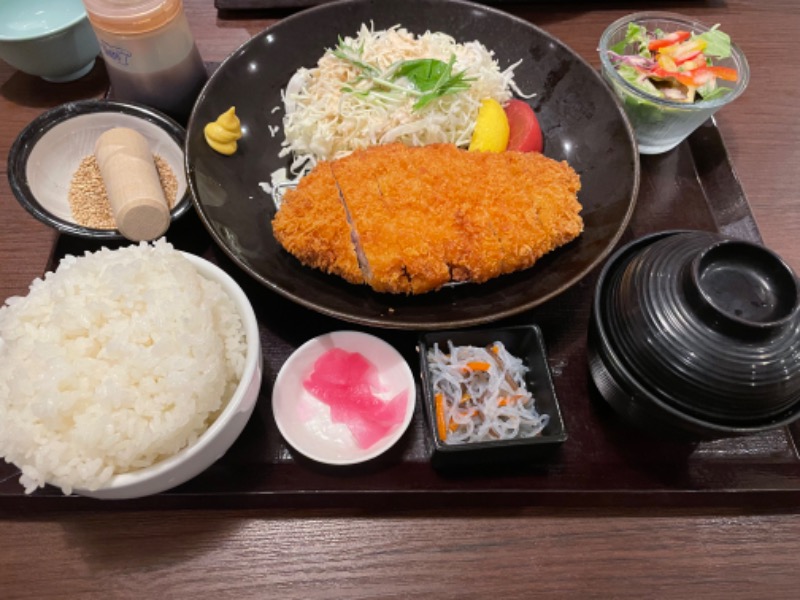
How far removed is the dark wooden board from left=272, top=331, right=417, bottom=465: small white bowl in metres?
0.06

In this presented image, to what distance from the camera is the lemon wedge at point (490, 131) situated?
2.08 metres

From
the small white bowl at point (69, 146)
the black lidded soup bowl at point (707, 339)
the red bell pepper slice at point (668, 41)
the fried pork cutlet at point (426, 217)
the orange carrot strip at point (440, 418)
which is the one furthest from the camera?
the red bell pepper slice at point (668, 41)

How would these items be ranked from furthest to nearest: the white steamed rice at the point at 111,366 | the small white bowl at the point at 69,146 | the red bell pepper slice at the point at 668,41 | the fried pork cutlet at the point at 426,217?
the red bell pepper slice at the point at 668,41 < the small white bowl at the point at 69,146 < the fried pork cutlet at the point at 426,217 < the white steamed rice at the point at 111,366

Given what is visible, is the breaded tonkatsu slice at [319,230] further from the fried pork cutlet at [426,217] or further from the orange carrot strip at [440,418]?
the orange carrot strip at [440,418]

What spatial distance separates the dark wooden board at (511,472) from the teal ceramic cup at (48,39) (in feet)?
4.60

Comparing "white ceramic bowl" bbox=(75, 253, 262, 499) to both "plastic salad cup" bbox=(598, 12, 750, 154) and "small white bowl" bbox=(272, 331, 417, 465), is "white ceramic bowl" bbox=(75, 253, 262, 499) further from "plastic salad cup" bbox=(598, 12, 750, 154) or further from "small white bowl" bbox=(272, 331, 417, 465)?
"plastic salad cup" bbox=(598, 12, 750, 154)

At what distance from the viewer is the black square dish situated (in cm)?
135

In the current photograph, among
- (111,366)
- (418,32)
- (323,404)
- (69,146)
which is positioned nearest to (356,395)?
(323,404)

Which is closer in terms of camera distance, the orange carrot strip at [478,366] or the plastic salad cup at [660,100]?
the orange carrot strip at [478,366]

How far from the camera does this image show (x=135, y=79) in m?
1.96

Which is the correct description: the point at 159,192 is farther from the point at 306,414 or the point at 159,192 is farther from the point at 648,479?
the point at 648,479

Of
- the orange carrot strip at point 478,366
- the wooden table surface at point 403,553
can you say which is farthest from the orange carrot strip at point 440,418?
the wooden table surface at point 403,553

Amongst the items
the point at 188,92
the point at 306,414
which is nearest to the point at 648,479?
the point at 306,414

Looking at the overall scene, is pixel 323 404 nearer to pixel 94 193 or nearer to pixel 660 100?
pixel 94 193
